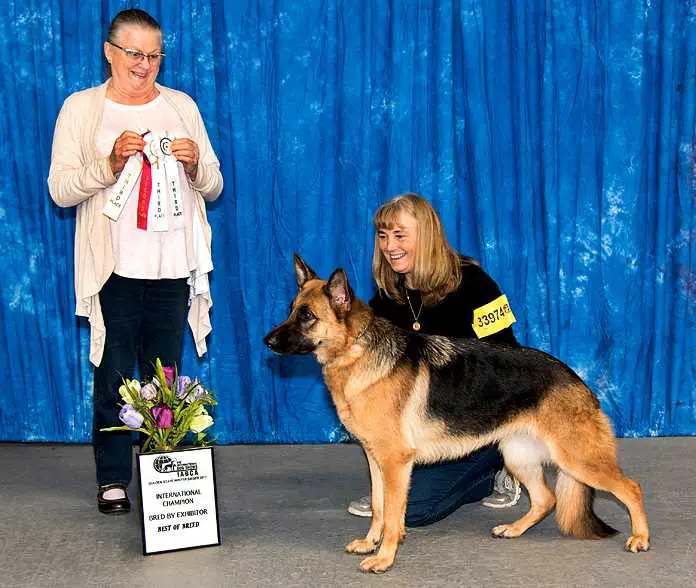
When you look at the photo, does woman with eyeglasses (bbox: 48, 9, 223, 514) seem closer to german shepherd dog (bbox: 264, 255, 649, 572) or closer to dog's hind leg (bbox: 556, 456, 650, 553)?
german shepherd dog (bbox: 264, 255, 649, 572)

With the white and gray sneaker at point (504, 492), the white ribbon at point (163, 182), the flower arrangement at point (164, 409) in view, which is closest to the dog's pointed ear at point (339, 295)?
the flower arrangement at point (164, 409)

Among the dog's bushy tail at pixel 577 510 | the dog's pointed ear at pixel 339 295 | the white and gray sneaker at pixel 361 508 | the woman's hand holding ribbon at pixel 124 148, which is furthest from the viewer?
the white and gray sneaker at pixel 361 508

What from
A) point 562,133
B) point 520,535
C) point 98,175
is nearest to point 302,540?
point 520,535

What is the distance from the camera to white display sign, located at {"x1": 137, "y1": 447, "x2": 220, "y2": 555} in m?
3.13

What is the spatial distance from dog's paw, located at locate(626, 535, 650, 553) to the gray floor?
31mm

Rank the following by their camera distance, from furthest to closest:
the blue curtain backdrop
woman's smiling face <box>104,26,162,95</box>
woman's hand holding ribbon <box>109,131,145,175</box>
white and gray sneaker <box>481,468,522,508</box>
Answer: the blue curtain backdrop < white and gray sneaker <box>481,468,522,508</box> < woman's smiling face <box>104,26,162,95</box> < woman's hand holding ribbon <box>109,131,145,175</box>

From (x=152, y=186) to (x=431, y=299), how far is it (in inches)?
49.0

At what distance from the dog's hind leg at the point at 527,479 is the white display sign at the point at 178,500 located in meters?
1.12

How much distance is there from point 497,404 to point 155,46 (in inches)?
77.0

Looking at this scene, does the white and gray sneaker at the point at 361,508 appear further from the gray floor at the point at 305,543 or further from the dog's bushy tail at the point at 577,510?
the dog's bushy tail at the point at 577,510

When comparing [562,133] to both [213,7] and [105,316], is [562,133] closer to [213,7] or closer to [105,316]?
[213,7]

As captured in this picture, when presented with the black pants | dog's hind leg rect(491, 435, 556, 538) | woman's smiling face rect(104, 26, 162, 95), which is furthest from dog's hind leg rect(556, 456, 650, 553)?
woman's smiling face rect(104, 26, 162, 95)

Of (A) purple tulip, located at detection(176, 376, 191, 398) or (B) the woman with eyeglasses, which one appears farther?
(B) the woman with eyeglasses

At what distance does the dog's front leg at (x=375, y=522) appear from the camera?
315cm
